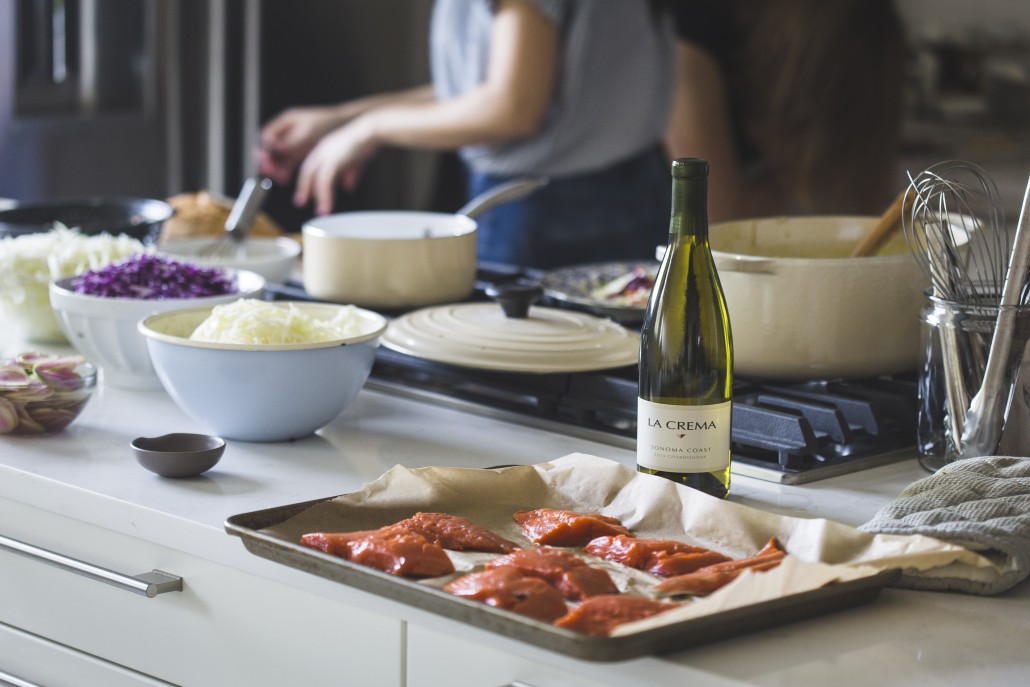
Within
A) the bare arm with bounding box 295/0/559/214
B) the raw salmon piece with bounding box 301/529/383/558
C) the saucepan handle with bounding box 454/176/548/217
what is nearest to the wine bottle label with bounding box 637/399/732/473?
the raw salmon piece with bounding box 301/529/383/558

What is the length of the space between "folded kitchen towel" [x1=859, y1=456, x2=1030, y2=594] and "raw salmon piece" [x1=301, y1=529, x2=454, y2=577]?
0.95ft

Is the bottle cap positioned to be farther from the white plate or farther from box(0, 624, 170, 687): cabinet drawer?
box(0, 624, 170, 687): cabinet drawer

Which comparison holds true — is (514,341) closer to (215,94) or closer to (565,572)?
(565,572)

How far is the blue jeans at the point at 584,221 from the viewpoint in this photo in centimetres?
269

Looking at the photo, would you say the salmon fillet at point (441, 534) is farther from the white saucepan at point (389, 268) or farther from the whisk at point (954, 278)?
the white saucepan at point (389, 268)

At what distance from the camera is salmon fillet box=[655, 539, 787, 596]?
81 cm

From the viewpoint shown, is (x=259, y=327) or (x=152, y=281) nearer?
(x=259, y=327)

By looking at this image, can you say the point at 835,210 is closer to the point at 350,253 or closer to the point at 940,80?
the point at 940,80

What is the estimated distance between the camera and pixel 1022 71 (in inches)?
148

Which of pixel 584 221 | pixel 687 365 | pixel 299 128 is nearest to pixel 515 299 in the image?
pixel 687 365

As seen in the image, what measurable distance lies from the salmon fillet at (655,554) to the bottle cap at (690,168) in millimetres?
260

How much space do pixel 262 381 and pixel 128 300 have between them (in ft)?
0.76

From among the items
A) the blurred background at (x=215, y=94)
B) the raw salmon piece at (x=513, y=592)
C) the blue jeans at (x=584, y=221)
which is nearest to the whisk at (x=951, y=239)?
the raw salmon piece at (x=513, y=592)

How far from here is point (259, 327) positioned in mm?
1142
